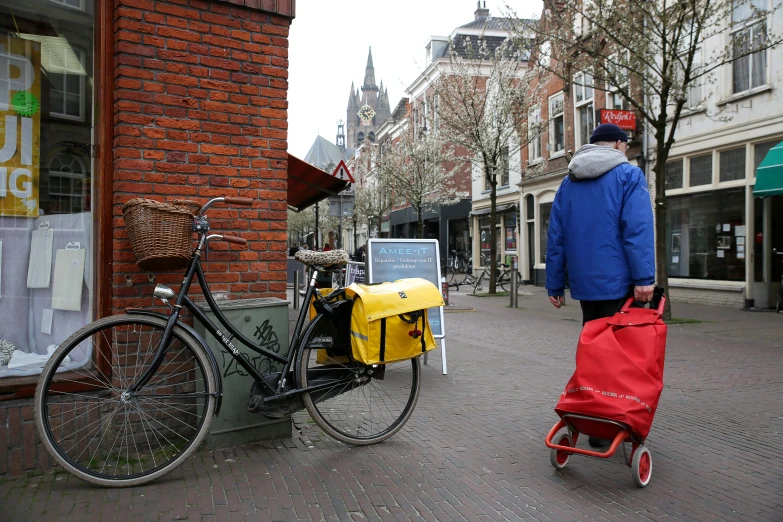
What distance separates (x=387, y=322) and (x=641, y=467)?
1.61 meters

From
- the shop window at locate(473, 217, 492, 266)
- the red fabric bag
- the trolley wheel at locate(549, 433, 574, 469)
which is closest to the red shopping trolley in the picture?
the red fabric bag

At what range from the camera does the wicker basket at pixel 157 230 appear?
333 cm

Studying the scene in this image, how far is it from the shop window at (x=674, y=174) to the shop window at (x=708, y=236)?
0.35 m

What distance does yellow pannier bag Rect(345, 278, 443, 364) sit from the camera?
12.3ft

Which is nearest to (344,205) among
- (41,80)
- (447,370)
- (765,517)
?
(447,370)

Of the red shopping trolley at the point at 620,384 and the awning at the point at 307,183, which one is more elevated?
the awning at the point at 307,183

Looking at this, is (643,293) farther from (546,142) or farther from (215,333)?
(546,142)

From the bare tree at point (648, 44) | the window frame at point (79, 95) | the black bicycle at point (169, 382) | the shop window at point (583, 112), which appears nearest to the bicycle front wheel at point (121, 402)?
the black bicycle at point (169, 382)

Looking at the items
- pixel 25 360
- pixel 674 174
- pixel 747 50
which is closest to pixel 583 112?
pixel 674 174

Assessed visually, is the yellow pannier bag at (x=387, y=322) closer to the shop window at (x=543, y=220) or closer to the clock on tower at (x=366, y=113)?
the shop window at (x=543, y=220)

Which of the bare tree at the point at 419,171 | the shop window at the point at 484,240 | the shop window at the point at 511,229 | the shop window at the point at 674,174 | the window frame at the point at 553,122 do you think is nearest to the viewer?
the shop window at the point at 674,174

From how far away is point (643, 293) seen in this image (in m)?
3.78

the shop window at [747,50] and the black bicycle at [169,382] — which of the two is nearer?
the black bicycle at [169,382]

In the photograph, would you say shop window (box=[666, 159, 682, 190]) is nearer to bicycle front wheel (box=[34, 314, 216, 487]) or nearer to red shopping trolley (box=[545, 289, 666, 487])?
red shopping trolley (box=[545, 289, 666, 487])
